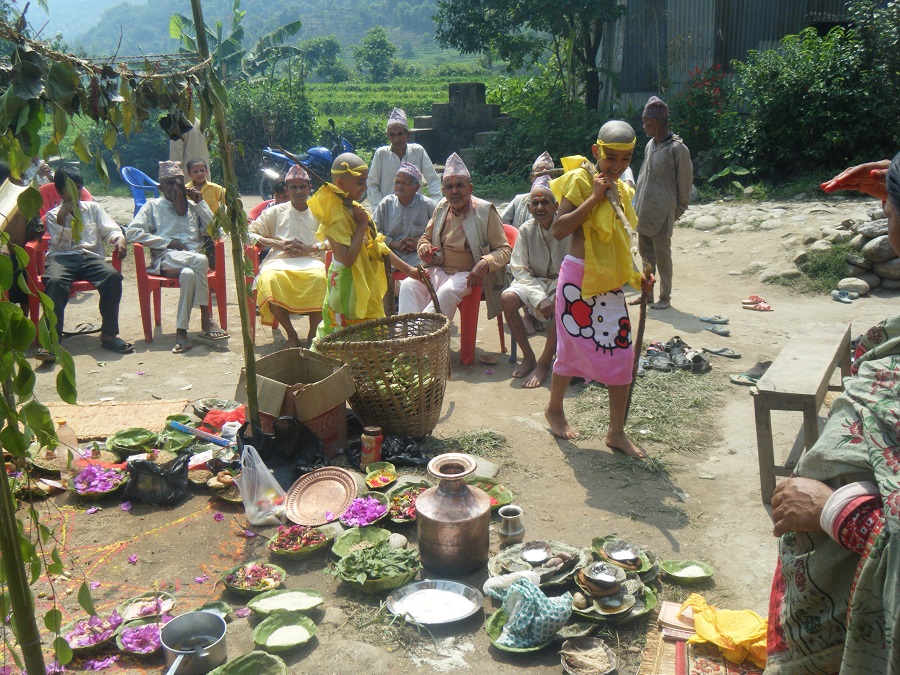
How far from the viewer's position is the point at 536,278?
6.40m

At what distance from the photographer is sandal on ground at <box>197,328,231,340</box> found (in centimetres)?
725

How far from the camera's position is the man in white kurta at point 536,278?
603 cm

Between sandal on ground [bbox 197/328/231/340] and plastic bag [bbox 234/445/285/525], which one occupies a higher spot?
sandal on ground [bbox 197/328/231/340]

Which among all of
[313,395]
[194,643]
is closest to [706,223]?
[313,395]

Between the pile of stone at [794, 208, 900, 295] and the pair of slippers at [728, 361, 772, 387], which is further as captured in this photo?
the pile of stone at [794, 208, 900, 295]

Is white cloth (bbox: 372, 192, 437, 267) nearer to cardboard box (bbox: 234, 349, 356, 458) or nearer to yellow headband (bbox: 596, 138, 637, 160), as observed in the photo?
cardboard box (bbox: 234, 349, 356, 458)

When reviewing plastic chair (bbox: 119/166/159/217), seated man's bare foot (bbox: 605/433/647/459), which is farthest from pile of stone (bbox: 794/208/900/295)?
plastic chair (bbox: 119/166/159/217)

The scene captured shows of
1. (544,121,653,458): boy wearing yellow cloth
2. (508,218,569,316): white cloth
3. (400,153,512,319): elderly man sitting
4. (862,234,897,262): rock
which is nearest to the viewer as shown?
(544,121,653,458): boy wearing yellow cloth

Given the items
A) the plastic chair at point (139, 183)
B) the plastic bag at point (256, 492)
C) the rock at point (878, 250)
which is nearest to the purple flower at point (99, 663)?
the plastic bag at point (256, 492)

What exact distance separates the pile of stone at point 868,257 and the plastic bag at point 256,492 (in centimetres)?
638

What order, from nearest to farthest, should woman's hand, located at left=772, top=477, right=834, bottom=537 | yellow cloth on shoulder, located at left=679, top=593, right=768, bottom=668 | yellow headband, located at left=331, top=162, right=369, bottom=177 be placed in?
woman's hand, located at left=772, top=477, right=834, bottom=537 < yellow cloth on shoulder, located at left=679, top=593, right=768, bottom=668 < yellow headband, located at left=331, top=162, right=369, bottom=177

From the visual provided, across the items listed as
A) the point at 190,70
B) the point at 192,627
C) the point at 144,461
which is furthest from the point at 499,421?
the point at 190,70

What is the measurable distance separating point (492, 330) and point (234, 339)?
7.97 feet

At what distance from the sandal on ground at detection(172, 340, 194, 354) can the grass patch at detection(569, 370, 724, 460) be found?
3522 millimetres
